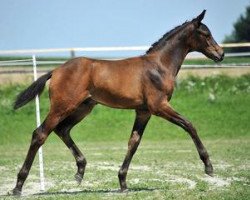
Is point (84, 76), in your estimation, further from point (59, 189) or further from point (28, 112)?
point (28, 112)

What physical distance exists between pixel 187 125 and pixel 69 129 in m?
2.21

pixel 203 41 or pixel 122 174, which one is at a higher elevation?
pixel 203 41

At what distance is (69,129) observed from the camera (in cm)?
1146

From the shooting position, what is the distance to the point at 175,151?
18.8 metres

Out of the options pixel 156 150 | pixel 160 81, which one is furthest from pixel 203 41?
pixel 156 150

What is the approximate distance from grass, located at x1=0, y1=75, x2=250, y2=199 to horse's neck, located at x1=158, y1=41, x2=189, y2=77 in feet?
6.77

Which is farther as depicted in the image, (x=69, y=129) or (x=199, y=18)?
(x=69, y=129)

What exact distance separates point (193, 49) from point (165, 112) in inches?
59.7

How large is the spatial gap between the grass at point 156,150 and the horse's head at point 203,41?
90.9 inches

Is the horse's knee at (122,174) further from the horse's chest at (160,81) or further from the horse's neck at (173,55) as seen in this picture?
the horse's neck at (173,55)

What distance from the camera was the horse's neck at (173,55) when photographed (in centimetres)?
1116

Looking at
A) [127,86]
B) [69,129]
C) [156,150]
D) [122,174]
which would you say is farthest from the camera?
[156,150]

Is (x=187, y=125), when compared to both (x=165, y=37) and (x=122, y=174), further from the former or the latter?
(x=165, y=37)

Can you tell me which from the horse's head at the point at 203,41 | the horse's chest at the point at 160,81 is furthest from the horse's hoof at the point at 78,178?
the horse's head at the point at 203,41
